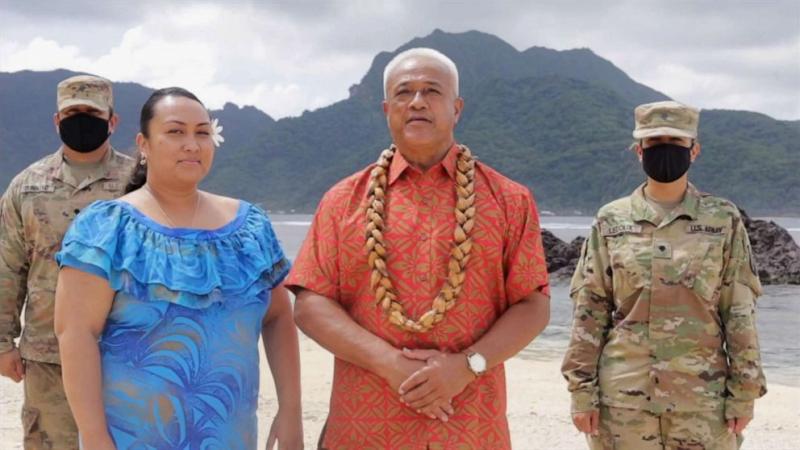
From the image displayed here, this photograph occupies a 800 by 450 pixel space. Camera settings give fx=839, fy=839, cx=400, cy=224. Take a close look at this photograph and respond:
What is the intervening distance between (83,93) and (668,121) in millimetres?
2779

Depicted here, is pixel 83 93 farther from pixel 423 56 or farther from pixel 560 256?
pixel 560 256

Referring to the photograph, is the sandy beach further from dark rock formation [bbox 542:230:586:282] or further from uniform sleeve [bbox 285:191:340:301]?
dark rock formation [bbox 542:230:586:282]

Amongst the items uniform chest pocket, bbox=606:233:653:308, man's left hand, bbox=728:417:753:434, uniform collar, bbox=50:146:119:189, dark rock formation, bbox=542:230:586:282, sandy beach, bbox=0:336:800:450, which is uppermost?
uniform collar, bbox=50:146:119:189

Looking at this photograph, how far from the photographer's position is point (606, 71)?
174 meters

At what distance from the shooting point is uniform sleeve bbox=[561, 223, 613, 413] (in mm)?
3703

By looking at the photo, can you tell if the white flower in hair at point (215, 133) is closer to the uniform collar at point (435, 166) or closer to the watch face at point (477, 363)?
the uniform collar at point (435, 166)

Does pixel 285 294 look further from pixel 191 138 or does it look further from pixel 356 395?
pixel 191 138

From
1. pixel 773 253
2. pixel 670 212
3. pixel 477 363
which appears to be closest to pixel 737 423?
pixel 670 212

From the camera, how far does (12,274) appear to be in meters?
4.11

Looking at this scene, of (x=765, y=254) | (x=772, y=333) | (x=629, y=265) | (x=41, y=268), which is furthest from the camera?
(x=765, y=254)

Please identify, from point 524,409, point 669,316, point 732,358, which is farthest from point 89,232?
point 524,409

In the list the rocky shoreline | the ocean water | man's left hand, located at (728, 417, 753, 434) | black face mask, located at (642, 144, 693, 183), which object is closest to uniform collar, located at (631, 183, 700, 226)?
black face mask, located at (642, 144, 693, 183)

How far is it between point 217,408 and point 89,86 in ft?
6.87

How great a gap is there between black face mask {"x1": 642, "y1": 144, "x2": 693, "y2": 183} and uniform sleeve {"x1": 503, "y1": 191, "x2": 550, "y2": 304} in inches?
41.2
